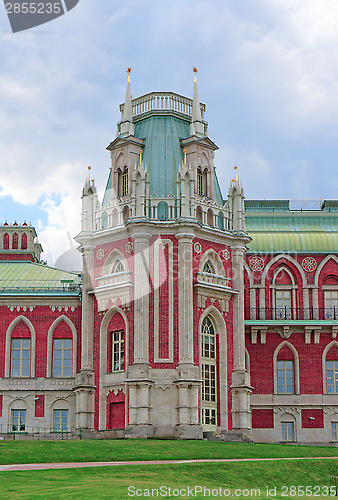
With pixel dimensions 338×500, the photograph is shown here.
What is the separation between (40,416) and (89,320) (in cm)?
703

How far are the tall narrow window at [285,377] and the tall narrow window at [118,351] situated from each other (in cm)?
1398

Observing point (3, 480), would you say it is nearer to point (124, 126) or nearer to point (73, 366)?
point (73, 366)

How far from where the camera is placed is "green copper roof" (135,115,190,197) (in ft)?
178

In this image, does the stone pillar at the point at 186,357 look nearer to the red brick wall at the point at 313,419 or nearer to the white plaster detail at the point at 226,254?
the white plaster detail at the point at 226,254

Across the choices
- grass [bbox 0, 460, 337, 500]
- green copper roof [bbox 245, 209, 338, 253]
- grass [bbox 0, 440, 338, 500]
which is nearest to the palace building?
green copper roof [bbox 245, 209, 338, 253]

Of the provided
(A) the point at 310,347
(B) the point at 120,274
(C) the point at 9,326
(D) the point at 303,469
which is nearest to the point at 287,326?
(A) the point at 310,347

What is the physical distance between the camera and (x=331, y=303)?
64.1 meters

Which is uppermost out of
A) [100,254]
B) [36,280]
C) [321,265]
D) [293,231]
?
[293,231]

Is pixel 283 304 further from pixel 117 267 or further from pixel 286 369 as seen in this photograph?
pixel 117 267

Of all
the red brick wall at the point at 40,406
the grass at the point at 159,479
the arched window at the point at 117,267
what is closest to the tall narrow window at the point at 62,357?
the red brick wall at the point at 40,406

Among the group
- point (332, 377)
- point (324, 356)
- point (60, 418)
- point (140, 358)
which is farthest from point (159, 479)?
point (332, 377)

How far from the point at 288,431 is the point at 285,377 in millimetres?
3738

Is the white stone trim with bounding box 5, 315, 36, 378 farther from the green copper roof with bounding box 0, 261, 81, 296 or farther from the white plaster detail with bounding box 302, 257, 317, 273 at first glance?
the white plaster detail with bounding box 302, 257, 317, 273

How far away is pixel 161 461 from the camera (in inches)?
1355
